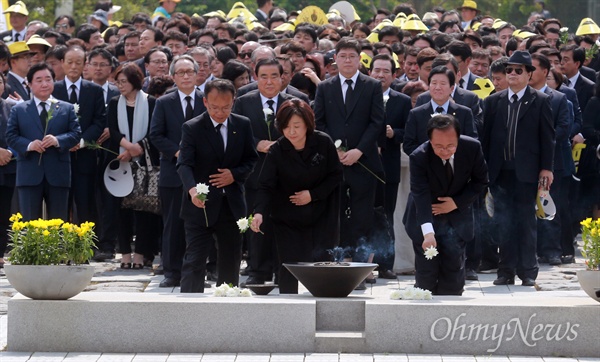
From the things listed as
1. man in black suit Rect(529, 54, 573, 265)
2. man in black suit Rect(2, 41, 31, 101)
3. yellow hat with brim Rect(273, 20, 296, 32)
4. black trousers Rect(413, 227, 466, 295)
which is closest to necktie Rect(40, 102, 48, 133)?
man in black suit Rect(2, 41, 31, 101)

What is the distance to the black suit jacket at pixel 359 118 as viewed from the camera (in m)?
14.6

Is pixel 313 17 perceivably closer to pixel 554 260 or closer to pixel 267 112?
pixel 554 260

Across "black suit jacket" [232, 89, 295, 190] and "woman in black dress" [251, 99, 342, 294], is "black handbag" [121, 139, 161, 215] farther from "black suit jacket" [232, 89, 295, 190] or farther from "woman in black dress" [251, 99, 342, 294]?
"woman in black dress" [251, 99, 342, 294]

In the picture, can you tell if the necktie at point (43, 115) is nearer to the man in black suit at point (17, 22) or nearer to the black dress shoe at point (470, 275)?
the black dress shoe at point (470, 275)

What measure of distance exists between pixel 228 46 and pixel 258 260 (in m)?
5.65

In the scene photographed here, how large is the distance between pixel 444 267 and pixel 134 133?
4751mm

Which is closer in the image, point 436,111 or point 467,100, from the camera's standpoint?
point 436,111

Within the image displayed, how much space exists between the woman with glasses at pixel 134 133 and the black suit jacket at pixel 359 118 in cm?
213

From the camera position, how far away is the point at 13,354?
35.3 ft

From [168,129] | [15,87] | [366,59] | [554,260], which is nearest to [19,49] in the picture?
[15,87]

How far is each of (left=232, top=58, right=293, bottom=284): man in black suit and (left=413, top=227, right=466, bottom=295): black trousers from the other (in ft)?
7.29

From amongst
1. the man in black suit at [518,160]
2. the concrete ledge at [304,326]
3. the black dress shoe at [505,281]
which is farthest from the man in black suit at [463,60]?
the concrete ledge at [304,326]

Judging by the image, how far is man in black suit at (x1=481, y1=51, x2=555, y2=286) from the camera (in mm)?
14578

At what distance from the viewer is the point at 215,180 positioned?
12.8 m
